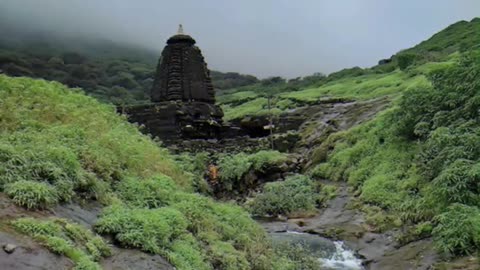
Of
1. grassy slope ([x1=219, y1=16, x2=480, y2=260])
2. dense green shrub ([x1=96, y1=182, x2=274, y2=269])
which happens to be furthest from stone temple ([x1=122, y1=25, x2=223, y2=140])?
dense green shrub ([x1=96, y1=182, x2=274, y2=269])

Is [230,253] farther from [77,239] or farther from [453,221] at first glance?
[453,221]

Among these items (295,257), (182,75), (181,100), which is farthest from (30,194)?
(182,75)

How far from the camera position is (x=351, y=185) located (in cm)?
2086

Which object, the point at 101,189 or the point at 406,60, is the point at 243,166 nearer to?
the point at 101,189

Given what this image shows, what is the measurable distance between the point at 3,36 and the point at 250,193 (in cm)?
8614

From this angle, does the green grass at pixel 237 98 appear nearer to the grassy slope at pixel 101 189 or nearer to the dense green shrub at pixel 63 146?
the dense green shrub at pixel 63 146

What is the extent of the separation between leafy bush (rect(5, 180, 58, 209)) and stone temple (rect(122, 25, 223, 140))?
2370cm

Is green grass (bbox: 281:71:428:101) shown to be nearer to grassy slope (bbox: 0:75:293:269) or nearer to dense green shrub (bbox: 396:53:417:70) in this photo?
dense green shrub (bbox: 396:53:417:70)

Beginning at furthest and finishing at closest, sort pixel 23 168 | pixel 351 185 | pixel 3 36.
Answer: pixel 3 36
pixel 351 185
pixel 23 168

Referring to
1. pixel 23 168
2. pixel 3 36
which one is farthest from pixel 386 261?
pixel 3 36

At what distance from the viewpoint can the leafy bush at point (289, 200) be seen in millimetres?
20281

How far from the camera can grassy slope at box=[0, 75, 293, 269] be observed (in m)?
6.97

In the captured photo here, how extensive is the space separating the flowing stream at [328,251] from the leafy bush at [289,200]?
3.67 meters

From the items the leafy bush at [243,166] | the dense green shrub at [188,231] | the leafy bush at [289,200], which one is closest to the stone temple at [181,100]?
the leafy bush at [243,166]
